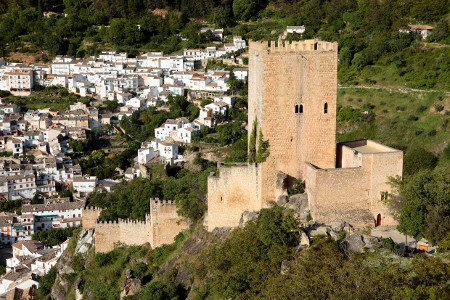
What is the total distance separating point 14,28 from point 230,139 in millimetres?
46531

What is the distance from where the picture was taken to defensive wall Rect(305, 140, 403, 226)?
17.6m

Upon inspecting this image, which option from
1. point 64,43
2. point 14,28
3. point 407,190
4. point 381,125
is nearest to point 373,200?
point 407,190

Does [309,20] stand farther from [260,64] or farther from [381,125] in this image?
[260,64]

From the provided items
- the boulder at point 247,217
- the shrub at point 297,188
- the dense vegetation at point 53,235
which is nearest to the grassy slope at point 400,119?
the dense vegetation at point 53,235

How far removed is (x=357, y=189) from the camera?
58.5ft

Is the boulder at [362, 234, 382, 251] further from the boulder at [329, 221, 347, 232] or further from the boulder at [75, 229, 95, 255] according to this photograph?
the boulder at [75, 229, 95, 255]

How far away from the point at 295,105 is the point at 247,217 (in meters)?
3.65

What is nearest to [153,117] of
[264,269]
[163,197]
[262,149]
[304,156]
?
[163,197]

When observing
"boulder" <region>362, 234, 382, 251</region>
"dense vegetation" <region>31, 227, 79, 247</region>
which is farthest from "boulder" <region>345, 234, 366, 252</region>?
"dense vegetation" <region>31, 227, 79, 247</region>

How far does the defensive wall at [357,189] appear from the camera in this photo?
17.6 meters

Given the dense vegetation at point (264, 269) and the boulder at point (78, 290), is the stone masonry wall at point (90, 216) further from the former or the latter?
the boulder at point (78, 290)

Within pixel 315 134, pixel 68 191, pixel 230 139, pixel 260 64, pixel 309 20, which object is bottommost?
pixel 68 191

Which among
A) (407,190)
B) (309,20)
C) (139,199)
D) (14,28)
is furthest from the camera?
(14,28)

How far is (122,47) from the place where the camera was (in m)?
78.5
